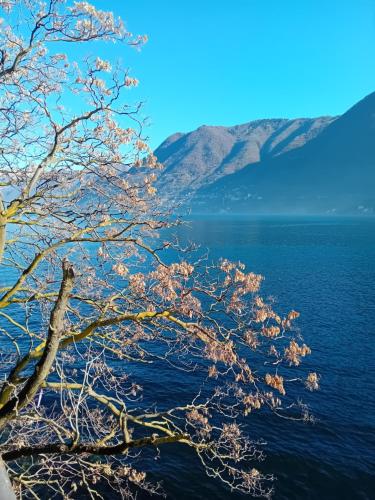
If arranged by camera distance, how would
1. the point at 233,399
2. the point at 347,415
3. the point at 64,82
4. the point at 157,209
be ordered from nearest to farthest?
the point at 64,82
the point at 157,209
the point at 347,415
the point at 233,399

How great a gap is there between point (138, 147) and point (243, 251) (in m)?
98.5

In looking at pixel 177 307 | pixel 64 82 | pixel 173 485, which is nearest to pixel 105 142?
pixel 64 82

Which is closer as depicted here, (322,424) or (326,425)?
(326,425)

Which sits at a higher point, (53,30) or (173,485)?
(53,30)

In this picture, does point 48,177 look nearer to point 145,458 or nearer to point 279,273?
point 145,458

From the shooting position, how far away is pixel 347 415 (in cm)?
2792

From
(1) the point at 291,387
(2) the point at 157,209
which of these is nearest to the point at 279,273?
(1) the point at 291,387

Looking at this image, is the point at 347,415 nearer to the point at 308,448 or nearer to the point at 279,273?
the point at 308,448

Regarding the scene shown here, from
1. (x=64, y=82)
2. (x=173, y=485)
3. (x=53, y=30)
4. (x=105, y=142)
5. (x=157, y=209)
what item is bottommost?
(x=173, y=485)

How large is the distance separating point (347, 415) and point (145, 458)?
46.3 feet

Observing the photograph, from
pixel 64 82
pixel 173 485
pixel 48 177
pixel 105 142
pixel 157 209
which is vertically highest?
pixel 64 82

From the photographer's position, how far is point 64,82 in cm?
1161

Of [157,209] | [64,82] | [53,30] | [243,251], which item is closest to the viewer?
[53,30]

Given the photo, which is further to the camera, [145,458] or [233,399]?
Result: [233,399]
